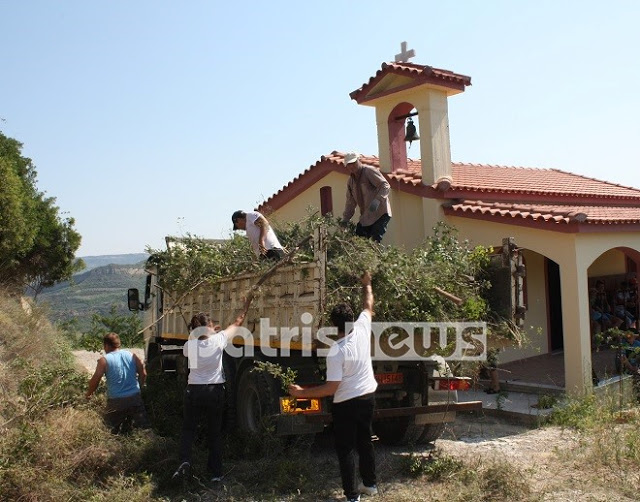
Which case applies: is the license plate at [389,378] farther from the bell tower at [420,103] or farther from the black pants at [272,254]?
the bell tower at [420,103]

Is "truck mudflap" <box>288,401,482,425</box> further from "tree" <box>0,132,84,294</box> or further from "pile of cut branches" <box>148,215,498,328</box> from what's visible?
"tree" <box>0,132,84,294</box>

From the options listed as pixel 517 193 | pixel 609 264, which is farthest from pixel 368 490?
pixel 609 264

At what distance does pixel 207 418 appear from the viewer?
22.5ft

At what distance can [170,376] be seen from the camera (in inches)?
Result: 409

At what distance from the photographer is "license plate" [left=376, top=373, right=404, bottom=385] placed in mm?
7164

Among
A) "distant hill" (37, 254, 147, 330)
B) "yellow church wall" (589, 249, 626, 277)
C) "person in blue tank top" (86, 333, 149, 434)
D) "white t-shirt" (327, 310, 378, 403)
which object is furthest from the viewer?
"distant hill" (37, 254, 147, 330)

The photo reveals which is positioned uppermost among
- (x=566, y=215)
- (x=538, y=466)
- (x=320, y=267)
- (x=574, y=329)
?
(x=566, y=215)

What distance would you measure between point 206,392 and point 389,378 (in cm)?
183

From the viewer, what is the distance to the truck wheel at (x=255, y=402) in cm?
723

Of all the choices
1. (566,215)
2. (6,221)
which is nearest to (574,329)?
(566,215)

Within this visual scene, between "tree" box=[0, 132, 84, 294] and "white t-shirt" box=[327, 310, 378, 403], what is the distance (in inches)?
492

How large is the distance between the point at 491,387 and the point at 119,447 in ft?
21.3

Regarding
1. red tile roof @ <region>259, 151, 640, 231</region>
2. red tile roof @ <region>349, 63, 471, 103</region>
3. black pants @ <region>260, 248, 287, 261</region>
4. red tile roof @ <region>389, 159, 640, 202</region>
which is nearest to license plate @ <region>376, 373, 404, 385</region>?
black pants @ <region>260, 248, 287, 261</region>

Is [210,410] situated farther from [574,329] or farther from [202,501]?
[574,329]
